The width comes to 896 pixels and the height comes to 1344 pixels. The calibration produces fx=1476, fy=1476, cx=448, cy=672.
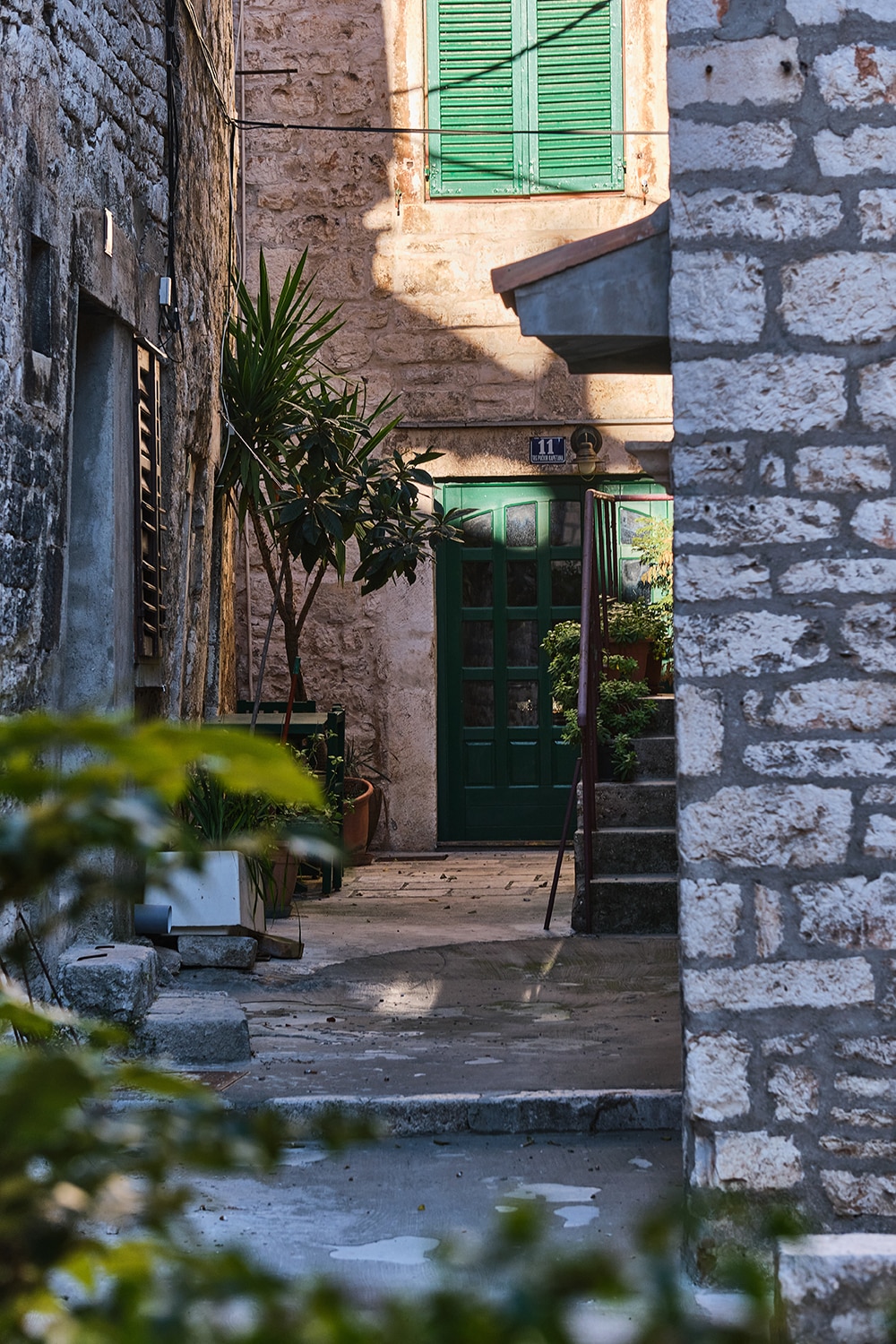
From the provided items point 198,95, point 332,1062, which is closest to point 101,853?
point 332,1062

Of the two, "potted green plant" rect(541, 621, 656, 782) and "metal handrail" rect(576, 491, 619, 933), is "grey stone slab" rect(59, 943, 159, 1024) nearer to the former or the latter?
"metal handrail" rect(576, 491, 619, 933)

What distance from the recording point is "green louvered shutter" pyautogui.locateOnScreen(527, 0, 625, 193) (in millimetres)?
9477

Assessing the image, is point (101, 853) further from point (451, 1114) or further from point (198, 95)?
point (198, 95)

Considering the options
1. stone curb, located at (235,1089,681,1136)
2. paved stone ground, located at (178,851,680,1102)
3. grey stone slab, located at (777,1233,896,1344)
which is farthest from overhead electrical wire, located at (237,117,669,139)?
grey stone slab, located at (777,1233,896,1344)

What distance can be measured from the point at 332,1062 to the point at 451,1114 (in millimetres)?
692

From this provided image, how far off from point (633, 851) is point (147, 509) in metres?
2.65

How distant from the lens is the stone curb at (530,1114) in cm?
372

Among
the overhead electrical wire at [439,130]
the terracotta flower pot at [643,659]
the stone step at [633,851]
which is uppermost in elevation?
the overhead electrical wire at [439,130]

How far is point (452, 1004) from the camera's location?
17.2 ft

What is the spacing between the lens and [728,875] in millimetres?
2836

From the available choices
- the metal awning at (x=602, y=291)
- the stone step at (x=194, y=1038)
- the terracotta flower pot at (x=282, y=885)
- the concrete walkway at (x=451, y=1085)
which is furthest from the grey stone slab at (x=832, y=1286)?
the terracotta flower pot at (x=282, y=885)

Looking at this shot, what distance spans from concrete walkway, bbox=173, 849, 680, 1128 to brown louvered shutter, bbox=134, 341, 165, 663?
1.28 meters

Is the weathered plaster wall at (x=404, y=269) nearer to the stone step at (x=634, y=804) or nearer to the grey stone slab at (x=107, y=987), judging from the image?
the stone step at (x=634, y=804)

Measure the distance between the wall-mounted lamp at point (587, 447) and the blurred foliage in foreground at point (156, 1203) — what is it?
866 cm
